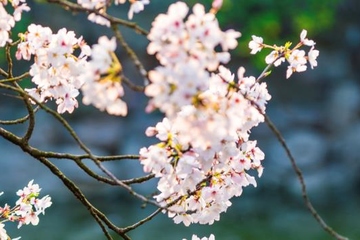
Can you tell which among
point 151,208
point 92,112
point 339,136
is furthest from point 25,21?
point 339,136

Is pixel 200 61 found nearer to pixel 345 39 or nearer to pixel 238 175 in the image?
pixel 238 175

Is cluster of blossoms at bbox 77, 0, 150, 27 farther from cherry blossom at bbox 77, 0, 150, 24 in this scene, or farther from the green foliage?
the green foliage

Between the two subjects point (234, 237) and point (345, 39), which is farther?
point (345, 39)

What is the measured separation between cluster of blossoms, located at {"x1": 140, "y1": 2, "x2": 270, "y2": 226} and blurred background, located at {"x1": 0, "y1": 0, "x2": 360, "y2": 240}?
223 inches

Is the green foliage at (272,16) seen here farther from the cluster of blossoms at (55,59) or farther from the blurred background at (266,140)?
the cluster of blossoms at (55,59)

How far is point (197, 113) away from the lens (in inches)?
36.5

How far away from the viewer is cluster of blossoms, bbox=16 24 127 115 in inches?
35.4

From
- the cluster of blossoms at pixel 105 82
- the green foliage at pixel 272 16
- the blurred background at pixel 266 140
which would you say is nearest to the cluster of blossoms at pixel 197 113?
the cluster of blossoms at pixel 105 82

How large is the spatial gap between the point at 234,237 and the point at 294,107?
262 centimetres

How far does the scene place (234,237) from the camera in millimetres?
6953

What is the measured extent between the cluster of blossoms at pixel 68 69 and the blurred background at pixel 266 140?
5.72m

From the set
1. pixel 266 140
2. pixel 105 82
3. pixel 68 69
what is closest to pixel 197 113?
pixel 105 82

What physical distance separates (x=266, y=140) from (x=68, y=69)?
7.53m

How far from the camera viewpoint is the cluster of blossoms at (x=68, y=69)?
0.90 meters
